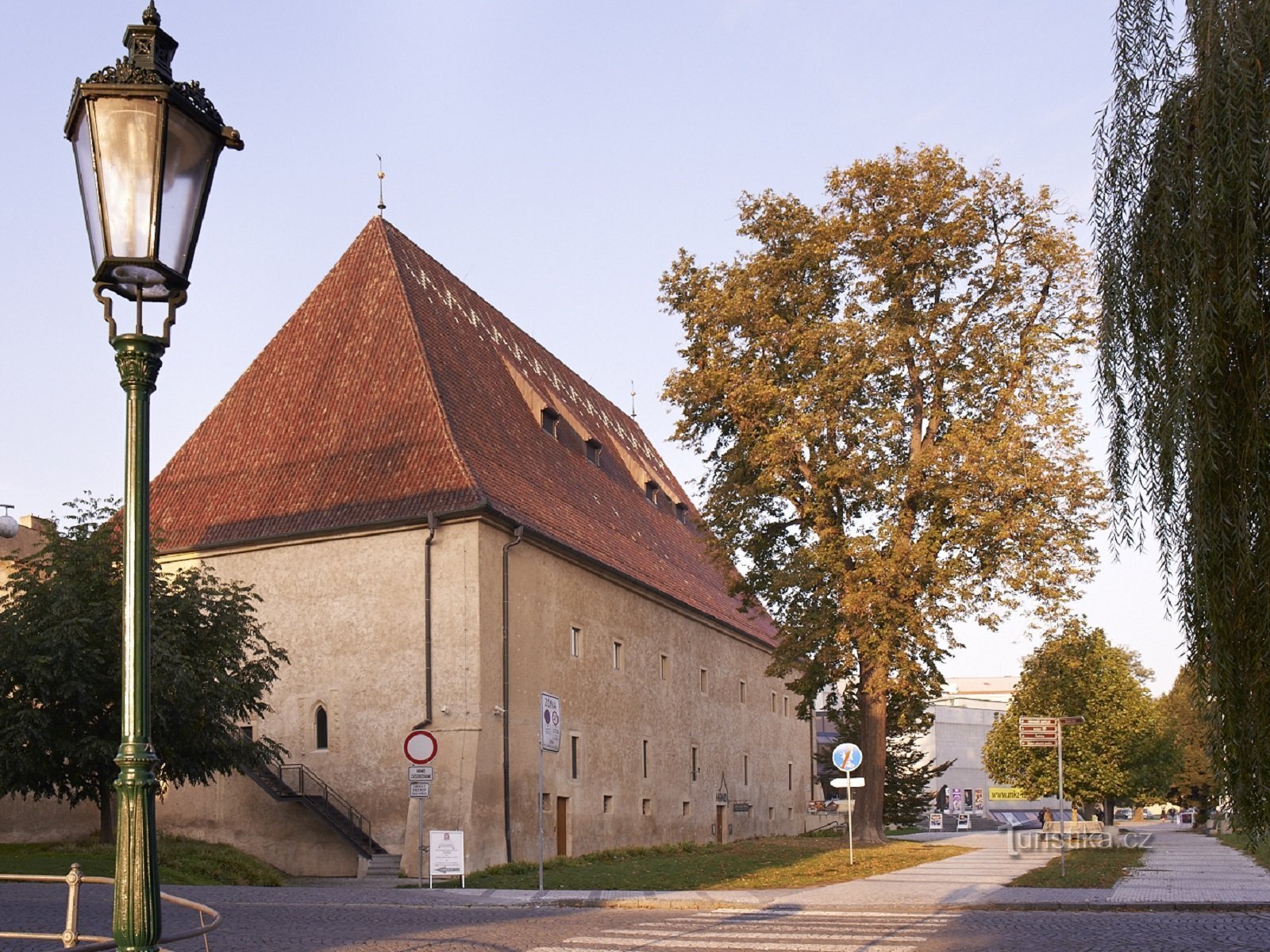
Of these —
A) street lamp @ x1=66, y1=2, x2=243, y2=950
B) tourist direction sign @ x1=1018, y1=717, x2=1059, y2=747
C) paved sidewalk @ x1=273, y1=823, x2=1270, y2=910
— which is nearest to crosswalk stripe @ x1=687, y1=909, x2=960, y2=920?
Answer: paved sidewalk @ x1=273, y1=823, x2=1270, y2=910

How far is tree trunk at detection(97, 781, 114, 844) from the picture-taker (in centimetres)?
2708

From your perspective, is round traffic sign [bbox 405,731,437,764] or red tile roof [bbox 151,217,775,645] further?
red tile roof [bbox 151,217,775,645]

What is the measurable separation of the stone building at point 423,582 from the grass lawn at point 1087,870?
11323 mm

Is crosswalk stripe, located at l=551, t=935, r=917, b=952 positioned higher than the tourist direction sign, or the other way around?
the tourist direction sign

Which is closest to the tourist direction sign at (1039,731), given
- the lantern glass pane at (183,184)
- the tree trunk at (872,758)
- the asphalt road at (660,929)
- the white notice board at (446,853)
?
the asphalt road at (660,929)

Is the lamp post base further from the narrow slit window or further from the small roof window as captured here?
the small roof window

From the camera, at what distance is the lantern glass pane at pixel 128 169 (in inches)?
184

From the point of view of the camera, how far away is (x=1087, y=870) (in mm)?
26562

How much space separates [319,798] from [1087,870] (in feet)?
52.8

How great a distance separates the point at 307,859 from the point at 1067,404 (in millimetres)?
19859

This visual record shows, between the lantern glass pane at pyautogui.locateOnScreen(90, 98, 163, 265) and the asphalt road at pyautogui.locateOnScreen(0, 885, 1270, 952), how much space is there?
10.0m

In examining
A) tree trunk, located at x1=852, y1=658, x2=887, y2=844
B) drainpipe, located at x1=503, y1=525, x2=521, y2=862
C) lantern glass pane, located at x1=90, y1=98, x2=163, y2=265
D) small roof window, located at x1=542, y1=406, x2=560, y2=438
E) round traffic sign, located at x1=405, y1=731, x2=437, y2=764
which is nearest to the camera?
lantern glass pane, located at x1=90, y1=98, x2=163, y2=265

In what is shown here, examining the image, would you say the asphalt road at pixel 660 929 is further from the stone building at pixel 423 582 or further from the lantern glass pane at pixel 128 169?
the lantern glass pane at pixel 128 169

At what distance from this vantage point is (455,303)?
39.8 metres
